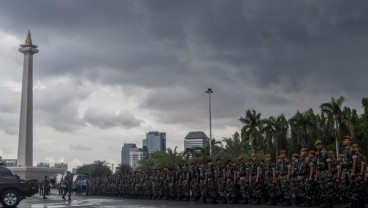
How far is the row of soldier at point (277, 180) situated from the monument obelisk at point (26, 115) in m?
37.7

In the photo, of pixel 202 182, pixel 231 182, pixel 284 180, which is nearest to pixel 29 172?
pixel 202 182

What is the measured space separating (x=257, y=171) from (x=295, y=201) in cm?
190

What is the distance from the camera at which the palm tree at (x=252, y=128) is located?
60.1 m

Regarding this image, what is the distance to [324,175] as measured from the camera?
548 inches

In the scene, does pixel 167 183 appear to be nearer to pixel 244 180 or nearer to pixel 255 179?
pixel 244 180

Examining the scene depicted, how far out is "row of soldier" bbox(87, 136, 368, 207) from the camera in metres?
13.3

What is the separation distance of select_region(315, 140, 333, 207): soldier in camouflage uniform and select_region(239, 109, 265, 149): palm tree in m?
45.9

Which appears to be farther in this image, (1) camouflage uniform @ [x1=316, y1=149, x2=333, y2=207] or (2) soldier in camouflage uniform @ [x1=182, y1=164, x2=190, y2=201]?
(2) soldier in camouflage uniform @ [x1=182, y1=164, x2=190, y2=201]

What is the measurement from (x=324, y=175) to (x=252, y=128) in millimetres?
46803

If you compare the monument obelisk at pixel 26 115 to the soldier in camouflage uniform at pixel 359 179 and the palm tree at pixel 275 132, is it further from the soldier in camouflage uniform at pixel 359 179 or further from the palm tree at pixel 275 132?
the soldier in camouflage uniform at pixel 359 179

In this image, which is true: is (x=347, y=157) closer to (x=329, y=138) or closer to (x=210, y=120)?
(x=210, y=120)

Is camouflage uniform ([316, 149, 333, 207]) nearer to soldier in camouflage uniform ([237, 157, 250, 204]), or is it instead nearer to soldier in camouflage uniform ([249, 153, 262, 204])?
soldier in camouflage uniform ([249, 153, 262, 204])

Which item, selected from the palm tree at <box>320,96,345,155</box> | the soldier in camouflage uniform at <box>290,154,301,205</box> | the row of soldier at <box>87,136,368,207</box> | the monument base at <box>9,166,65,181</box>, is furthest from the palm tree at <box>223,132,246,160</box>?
the soldier in camouflage uniform at <box>290,154,301,205</box>

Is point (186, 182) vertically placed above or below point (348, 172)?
below
